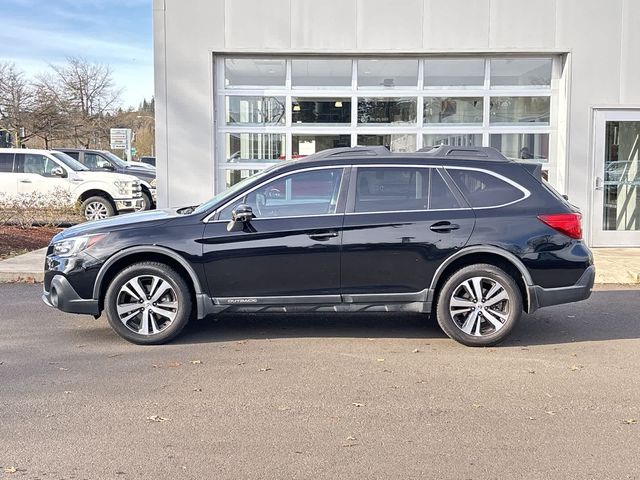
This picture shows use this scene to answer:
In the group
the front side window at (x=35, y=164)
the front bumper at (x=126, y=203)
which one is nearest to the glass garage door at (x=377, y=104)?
the front bumper at (x=126, y=203)

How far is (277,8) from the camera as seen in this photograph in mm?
12391

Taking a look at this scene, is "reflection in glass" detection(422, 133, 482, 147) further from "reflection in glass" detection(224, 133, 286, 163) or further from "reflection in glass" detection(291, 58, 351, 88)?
"reflection in glass" detection(224, 133, 286, 163)

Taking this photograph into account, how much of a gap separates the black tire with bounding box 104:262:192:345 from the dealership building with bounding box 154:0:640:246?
6229 millimetres

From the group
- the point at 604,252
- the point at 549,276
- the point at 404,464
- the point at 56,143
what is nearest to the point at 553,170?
the point at 604,252

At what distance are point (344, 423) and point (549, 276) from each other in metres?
2.90

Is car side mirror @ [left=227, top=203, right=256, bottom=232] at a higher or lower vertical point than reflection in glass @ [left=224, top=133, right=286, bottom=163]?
lower

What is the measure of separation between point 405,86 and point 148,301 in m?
7.80

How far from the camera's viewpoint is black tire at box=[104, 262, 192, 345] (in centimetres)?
652

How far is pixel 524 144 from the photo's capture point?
42.7 feet

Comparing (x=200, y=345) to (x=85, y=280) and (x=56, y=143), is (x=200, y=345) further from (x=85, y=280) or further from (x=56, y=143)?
(x=56, y=143)

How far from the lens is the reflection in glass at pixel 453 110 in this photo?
1291 cm

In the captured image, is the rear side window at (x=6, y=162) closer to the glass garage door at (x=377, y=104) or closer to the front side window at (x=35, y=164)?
the front side window at (x=35, y=164)

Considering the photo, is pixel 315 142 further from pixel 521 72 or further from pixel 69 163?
pixel 69 163

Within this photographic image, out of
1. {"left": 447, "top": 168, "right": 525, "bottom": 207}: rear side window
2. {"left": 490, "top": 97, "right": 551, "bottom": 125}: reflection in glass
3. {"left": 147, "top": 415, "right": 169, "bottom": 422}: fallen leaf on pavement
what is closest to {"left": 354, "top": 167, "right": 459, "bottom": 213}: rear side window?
{"left": 447, "top": 168, "right": 525, "bottom": 207}: rear side window
